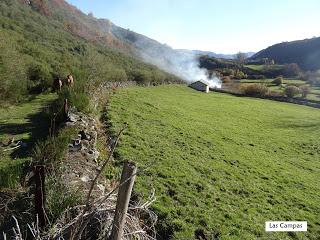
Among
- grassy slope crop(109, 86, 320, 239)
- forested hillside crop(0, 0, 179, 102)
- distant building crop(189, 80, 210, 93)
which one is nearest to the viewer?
grassy slope crop(109, 86, 320, 239)

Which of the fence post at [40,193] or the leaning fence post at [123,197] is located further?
the fence post at [40,193]

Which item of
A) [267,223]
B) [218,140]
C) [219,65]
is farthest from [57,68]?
[219,65]

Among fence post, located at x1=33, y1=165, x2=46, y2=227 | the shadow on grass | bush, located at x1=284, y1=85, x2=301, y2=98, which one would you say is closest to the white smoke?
bush, located at x1=284, y1=85, x2=301, y2=98

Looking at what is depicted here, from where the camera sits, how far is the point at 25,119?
67.2 feet

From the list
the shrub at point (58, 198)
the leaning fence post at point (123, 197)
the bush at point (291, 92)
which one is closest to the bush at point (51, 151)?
the shrub at point (58, 198)

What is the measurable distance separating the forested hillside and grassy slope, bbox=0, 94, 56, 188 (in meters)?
1.43

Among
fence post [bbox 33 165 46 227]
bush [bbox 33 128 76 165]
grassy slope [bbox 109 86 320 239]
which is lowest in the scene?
grassy slope [bbox 109 86 320 239]

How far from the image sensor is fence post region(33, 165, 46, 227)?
6.43m

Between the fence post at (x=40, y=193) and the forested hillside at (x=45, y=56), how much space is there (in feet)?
59.0

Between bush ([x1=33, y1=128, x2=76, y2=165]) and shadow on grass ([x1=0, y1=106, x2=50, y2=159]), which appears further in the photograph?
shadow on grass ([x1=0, y1=106, x2=50, y2=159])

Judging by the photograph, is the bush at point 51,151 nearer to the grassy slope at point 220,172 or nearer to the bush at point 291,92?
the grassy slope at point 220,172

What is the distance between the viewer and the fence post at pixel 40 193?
6.43 m

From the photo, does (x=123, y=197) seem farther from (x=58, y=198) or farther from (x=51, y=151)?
(x=51, y=151)

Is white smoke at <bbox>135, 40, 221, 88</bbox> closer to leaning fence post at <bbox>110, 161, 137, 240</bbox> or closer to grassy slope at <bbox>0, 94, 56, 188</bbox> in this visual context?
grassy slope at <bbox>0, 94, 56, 188</bbox>
